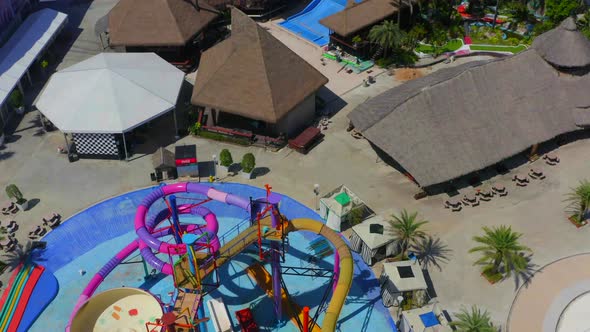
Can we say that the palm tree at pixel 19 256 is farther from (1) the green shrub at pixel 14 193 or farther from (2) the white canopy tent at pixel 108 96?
(2) the white canopy tent at pixel 108 96

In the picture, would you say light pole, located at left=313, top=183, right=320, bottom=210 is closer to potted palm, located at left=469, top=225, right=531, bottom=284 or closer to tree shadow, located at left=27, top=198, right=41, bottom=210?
potted palm, located at left=469, top=225, right=531, bottom=284

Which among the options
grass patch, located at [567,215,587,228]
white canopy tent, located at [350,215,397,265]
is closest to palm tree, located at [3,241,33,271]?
white canopy tent, located at [350,215,397,265]

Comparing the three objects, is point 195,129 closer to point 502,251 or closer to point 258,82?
point 258,82

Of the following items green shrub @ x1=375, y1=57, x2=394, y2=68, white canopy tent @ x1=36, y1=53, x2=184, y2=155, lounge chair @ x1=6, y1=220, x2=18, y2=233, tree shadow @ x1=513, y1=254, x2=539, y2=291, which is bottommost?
lounge chair @ x1=6, y1=220, x2=18, y2=233

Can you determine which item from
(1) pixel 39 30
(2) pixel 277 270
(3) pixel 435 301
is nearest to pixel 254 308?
(2) pixel 277 270

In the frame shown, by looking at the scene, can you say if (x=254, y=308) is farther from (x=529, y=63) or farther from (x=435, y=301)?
→ (x=529, y=63)

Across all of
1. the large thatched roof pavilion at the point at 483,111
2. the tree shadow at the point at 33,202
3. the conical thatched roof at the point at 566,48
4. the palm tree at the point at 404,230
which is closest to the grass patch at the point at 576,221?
the large thatched roof pavilion at the point at 483,111
